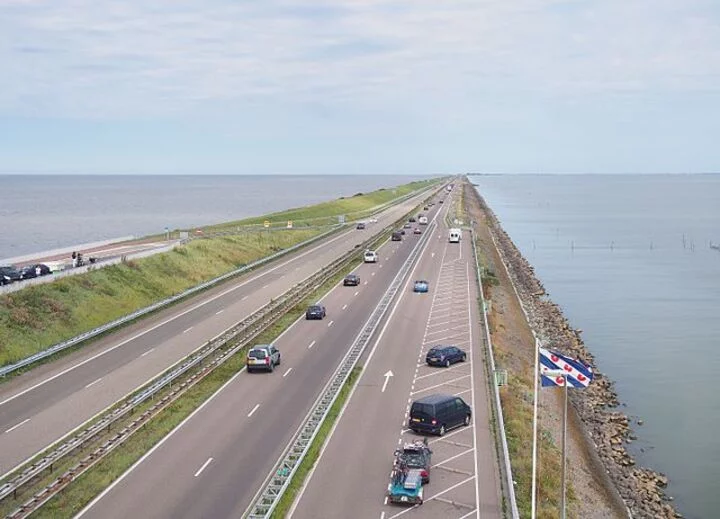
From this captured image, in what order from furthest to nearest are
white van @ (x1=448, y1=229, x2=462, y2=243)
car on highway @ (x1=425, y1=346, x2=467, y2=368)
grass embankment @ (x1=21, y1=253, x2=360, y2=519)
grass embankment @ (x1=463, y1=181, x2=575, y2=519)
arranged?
white van @ (x1=448, y1=229, x2=462, y2=243)
car on highway @ (x1=425, y1=346, x2=467, y2=368)
grass embankment @ (x1=463, y1=181, x2=575, y2=519)
grass embankment @ (x1=21, y1=253, x2=360, y2=519)

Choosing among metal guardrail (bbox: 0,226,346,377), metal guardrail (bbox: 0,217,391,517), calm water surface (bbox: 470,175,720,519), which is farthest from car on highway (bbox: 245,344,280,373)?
calm water surface (bbox: 470,175,720,519)

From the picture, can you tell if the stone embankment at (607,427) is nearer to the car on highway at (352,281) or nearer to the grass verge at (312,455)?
the grass verge at (312,455)

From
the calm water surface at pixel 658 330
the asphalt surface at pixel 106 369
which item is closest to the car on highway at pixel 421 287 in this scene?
the asphalt surface at pixel 106 369

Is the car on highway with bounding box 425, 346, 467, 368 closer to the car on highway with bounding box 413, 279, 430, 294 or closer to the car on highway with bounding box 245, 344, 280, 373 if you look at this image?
the car on highway with bounding box 245, 344, 280, 373

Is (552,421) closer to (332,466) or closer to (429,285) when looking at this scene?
(332,466)

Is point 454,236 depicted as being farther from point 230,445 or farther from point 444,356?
point 230,445

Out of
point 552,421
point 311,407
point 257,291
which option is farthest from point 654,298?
point 311,407
